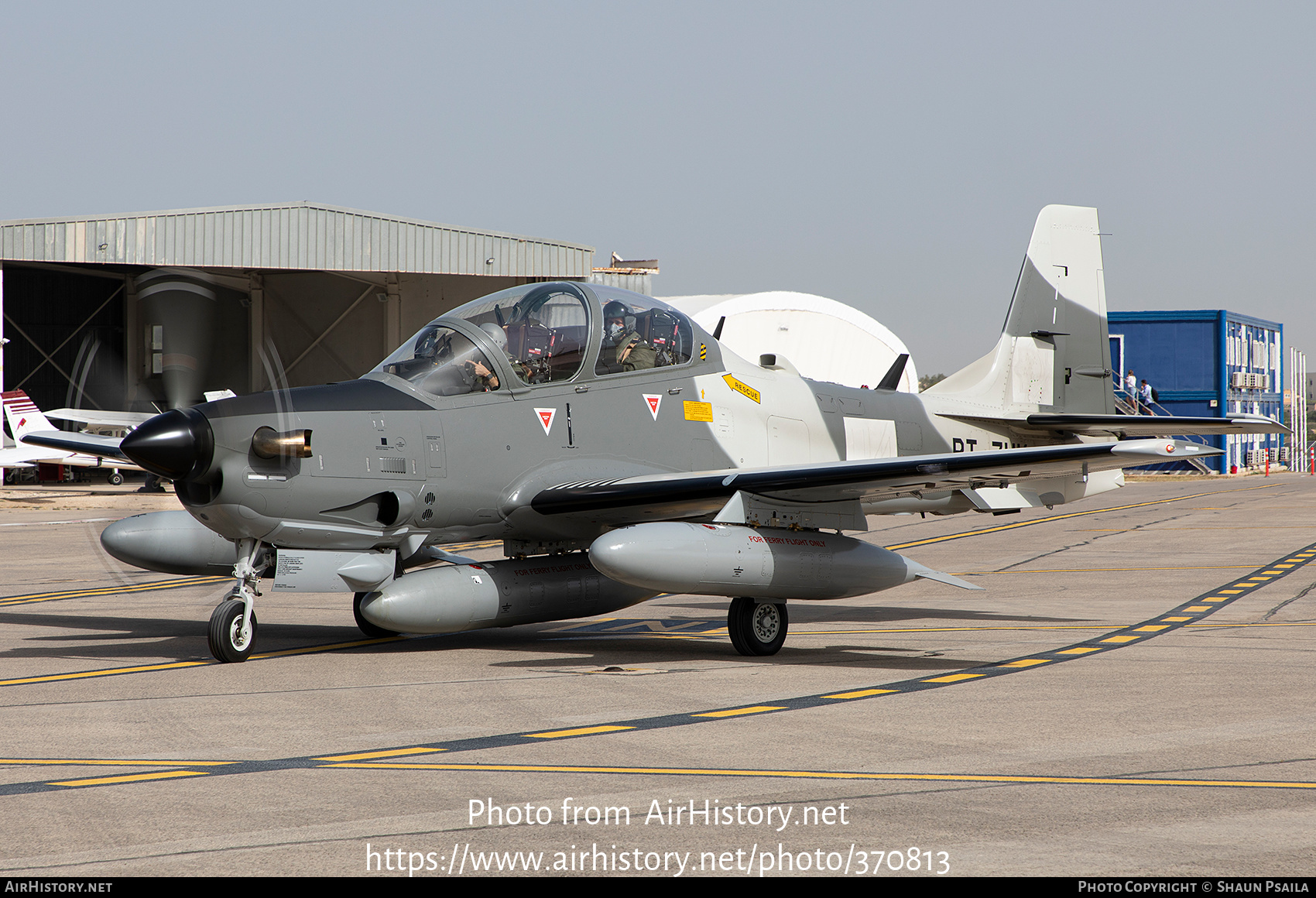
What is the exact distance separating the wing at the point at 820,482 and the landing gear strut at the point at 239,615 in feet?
7.59

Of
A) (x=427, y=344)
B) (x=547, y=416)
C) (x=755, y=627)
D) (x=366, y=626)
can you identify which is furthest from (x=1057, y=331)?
(x=366, y=626)

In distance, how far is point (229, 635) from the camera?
9.38m

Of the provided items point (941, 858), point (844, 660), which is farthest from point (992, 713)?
point (941, 858)

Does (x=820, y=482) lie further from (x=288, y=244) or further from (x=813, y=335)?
(x=813, y=335)

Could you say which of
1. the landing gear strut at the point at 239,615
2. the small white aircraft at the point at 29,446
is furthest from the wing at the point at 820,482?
the small white aircraft at the point at 29,446

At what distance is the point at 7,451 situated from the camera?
3153 cm

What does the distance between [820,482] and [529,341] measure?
280cm

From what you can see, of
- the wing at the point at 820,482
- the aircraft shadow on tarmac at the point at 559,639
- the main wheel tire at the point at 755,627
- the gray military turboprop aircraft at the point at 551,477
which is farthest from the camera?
the main wheel tire at the point at 755,627

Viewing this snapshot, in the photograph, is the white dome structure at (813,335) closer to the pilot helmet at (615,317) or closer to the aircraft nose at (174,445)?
the pilot helmet at (615,317)

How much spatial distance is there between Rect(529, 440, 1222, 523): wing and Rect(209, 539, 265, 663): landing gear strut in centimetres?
231

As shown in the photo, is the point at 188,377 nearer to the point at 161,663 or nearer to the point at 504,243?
the point at 161,663

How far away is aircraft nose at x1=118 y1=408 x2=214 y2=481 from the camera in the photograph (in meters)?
8.47

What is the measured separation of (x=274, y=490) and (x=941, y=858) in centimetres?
628

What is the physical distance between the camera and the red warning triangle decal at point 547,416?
34.0 ft
